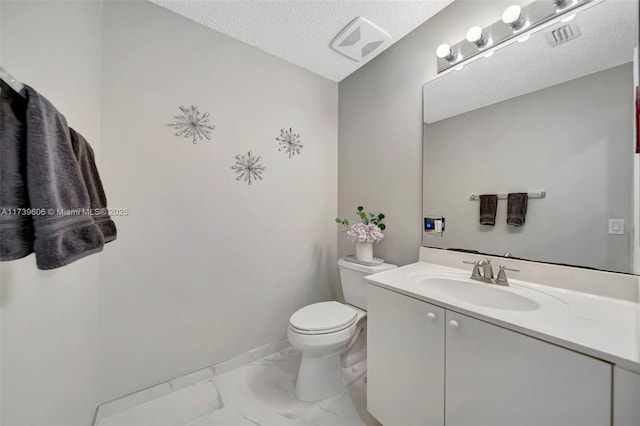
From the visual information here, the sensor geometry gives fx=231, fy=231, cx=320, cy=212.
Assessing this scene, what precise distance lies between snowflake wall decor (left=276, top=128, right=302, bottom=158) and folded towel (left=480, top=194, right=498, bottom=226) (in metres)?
1.33

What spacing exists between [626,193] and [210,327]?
2178 millimetres

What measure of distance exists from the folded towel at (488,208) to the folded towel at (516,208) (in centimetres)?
6

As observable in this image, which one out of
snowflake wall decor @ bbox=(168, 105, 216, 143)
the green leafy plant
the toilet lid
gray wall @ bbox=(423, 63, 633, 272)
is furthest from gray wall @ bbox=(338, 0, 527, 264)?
snowflake wall decor @ bbox=(168, 105, 216, 143)

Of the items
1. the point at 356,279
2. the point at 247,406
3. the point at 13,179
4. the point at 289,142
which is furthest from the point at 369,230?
the point at 13,179

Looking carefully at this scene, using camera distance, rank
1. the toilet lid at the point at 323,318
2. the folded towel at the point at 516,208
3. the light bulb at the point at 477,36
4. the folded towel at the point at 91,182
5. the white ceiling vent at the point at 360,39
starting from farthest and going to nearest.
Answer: the white ceiling vent at the point at 360,39, the toilet lid at the point at 323,318, the light bulb at the point at 477,36, the folded towel at the point at 516,208, the folded towel at the point at 91,182

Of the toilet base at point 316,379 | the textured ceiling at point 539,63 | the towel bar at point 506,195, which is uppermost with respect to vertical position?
the textured ceiling at point 539,63

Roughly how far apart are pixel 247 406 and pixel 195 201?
125cm

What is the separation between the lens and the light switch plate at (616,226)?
89 cm

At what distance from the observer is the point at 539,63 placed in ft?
3.53

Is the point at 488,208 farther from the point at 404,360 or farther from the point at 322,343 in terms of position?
the point at 322,343

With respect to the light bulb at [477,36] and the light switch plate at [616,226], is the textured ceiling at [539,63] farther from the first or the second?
the light switch plate at [616,226]

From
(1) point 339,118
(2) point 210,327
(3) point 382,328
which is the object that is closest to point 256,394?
(2) point 210,327

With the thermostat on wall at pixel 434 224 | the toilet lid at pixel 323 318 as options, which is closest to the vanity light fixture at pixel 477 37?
the thermostat on wall at pixel 434 224

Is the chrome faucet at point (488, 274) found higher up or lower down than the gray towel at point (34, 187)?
lower down
